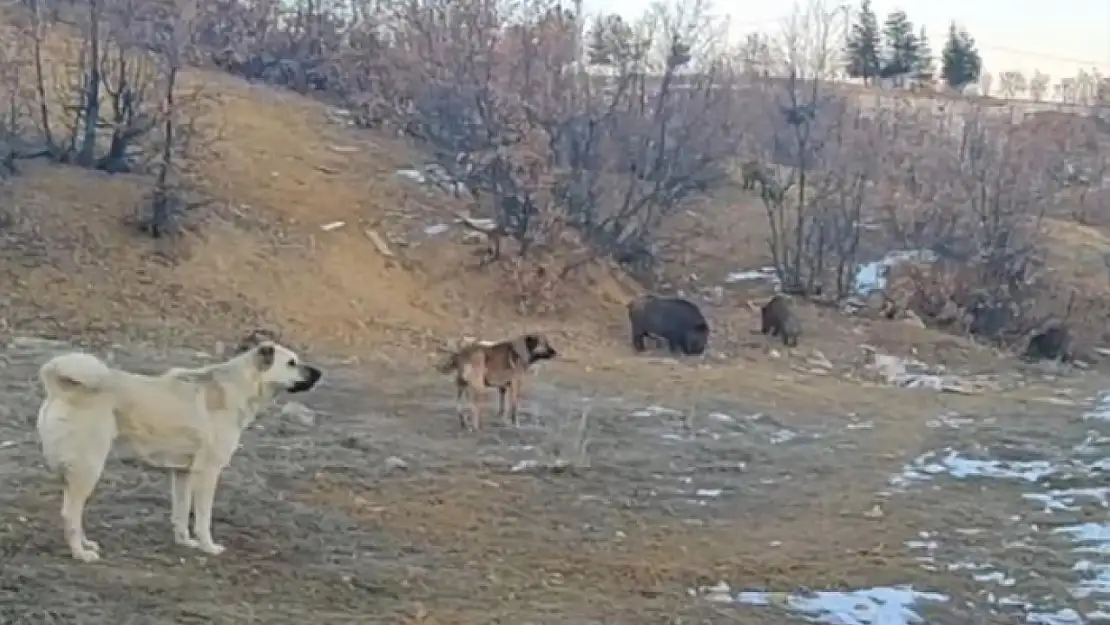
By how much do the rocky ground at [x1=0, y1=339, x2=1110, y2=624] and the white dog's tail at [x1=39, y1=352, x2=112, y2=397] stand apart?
2.53 feet

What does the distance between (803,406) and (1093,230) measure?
77.2ft

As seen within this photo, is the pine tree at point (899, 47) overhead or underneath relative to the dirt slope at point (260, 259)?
overhead

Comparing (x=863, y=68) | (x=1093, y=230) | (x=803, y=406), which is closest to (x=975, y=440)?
(x=803, y=406)

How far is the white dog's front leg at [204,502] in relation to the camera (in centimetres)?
674

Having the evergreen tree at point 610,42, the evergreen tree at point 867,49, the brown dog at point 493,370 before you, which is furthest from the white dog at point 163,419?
the evergreen tree at point 867,49

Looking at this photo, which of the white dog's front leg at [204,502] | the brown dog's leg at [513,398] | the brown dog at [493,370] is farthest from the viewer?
the brown dog's leg at [513,398]

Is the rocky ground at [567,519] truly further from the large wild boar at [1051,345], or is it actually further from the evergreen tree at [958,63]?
the evergreen tree at [958,63]

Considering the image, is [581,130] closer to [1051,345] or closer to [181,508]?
[1051,345]

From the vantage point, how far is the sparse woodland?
18125 millimetres

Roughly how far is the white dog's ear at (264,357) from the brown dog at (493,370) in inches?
150

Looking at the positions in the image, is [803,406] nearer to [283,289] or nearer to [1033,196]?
[283,289]

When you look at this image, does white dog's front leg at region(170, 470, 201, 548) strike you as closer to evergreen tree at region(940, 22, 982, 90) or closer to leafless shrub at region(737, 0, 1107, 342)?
leafless shrub at region(737, 0, 1107, 342)

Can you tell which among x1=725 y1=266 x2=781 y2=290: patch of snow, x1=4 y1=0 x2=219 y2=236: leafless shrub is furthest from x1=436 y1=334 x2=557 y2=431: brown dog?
x1=725 y1=266 x2=781 y2=290: patch of snow

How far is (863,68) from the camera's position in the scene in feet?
152
